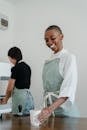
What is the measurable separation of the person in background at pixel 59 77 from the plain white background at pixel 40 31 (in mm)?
1493

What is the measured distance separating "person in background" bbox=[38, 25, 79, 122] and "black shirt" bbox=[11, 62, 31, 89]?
3.12 feet

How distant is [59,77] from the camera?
1731 mm

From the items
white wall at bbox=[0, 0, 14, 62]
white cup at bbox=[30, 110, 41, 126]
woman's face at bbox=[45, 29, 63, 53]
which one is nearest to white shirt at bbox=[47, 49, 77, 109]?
woman's face at bbox=[45, 29, 63, 53]

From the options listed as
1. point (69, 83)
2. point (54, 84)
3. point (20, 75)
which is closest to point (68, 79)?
point (69, 83)

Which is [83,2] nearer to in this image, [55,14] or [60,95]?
[55,14]

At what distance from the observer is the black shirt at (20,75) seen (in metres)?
2.78

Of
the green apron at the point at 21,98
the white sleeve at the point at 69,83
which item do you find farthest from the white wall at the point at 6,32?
the white sleeve at the point at 69,83

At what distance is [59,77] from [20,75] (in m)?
1.11

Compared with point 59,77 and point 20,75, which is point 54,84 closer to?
point 59,77

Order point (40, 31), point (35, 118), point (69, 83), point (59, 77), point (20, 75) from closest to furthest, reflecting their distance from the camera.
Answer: point (35, 118) < point (69, 83) < point (59, 77) < point (20, 75) < point (40, 31)

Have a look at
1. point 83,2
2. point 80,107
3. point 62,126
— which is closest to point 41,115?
point 62,126

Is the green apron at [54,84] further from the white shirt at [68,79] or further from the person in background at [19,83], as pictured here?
the person in background at [19,83]

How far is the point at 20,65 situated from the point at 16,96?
13.2 inches

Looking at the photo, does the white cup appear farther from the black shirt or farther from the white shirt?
the black shirt
